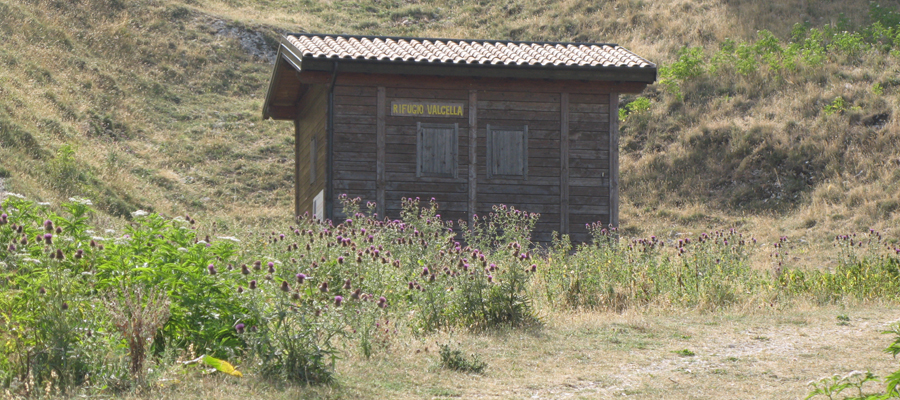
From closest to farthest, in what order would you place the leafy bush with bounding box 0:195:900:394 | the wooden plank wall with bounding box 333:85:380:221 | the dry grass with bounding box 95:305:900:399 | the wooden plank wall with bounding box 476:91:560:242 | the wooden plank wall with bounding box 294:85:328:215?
the leafy bush with bounding box 0:195:900:394, the dry grass with bounding box 95:305:900:399, the wooden plank wall with bounding box 333:85:380:221, the wooden plank wall with bounding box 476:91:560:242, the wooden plank wall with bounding box 294:85:328:215

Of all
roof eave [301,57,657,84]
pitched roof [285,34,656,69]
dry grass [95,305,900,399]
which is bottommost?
dry grass [95,305,900,399]

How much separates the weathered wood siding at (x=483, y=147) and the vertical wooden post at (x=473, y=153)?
0.02m

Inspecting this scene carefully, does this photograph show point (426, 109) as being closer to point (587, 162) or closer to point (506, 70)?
point (506, 70)

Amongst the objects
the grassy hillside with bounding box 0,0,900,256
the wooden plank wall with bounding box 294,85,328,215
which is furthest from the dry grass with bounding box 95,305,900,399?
the grassy hillside with bounding box 0,0,900,256

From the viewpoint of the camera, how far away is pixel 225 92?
3503 cm

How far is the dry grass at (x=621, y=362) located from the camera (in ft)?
20.1

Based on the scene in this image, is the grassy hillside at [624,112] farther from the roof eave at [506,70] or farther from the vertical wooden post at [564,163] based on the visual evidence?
the roof eave at [506,70]

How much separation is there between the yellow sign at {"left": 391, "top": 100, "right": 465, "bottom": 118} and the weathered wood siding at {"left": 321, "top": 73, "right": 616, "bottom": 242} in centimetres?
8

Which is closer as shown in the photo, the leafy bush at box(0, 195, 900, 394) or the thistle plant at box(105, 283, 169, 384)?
the leafy bush at box(0, 195, 900, 394)

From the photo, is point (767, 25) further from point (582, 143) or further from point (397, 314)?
point (397, 314)

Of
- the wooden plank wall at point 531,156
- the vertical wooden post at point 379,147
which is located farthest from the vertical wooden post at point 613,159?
the vertical wooden post at point 379,147

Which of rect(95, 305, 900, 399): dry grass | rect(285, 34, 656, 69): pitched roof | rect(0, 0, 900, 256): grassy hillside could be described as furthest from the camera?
rect(0, 0, 900, 256): grassy hillside

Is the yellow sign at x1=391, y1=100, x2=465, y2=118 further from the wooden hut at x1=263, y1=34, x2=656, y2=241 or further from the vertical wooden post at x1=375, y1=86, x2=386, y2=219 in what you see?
the vertical wooden post at x1=375, y1=86, x2=386, y2=219

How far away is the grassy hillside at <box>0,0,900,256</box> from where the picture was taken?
23.4 m
